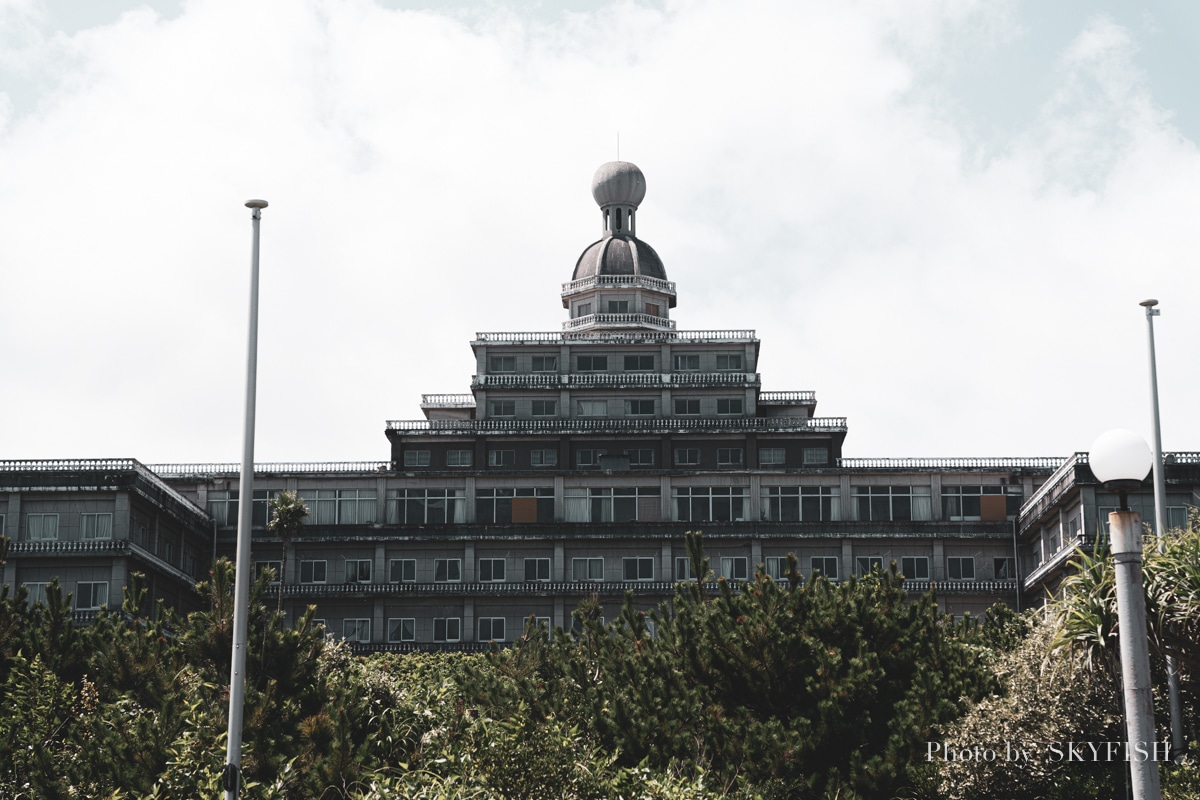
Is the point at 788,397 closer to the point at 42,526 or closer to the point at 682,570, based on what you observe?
the point at 682,570

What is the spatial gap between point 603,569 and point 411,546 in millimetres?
12259

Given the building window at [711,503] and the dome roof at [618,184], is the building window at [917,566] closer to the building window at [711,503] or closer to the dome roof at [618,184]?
the building window at [711,503]

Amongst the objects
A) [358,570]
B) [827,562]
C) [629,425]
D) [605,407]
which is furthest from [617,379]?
[358,570]

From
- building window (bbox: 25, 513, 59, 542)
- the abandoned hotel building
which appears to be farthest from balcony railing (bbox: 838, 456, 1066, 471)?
building window (bbox: 25, 513, 59, 542)

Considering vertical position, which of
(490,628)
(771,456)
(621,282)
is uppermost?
(621,282)

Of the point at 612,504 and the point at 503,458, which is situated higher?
the point at 503,458

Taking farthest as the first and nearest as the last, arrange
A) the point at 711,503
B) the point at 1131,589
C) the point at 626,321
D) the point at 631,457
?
the point at 626,321 → the point at 631,457 → the point at 711,503 → the point at 1131,589

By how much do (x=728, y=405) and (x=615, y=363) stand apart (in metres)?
8.26

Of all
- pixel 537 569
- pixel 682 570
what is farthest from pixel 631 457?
pixel 537 569

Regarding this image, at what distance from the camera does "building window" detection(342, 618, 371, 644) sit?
98.3m

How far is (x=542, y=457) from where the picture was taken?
342 ft

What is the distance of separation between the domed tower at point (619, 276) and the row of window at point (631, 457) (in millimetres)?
11636

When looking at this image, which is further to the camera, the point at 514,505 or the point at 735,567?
the point at 514,505

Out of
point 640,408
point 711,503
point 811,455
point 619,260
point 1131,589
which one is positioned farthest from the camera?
point 619,260
